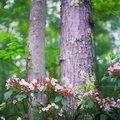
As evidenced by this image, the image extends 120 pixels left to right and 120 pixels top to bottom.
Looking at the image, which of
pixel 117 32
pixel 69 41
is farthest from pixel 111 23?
pixel 69 41

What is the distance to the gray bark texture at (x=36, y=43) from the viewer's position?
240 centimetres

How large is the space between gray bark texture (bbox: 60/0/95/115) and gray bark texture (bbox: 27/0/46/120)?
0.32m

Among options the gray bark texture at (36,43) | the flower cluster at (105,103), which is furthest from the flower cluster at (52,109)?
the gray bark texture at (36,43)

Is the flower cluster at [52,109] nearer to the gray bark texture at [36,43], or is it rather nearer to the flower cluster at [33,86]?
the flower cluster at [33,86]

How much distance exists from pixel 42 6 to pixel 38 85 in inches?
56.4

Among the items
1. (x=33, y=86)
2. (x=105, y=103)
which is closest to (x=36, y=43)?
(x=33, y=86)

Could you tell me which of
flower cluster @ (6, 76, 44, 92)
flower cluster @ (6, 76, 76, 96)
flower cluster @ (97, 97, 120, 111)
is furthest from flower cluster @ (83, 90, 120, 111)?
flower cluster @ (6, 76, 44, 92)

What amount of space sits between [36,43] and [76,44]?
62cm

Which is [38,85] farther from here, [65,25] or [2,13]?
[2,13]

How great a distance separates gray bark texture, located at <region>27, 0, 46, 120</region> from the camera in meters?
2.40

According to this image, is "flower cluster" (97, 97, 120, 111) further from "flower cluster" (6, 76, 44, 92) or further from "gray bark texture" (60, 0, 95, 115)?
"flower cluster" (6, 76, 44, 92)

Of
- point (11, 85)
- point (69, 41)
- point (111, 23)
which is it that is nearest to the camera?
point (11, 85)

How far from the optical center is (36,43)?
98.2 inches

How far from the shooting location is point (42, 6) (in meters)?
2.66
